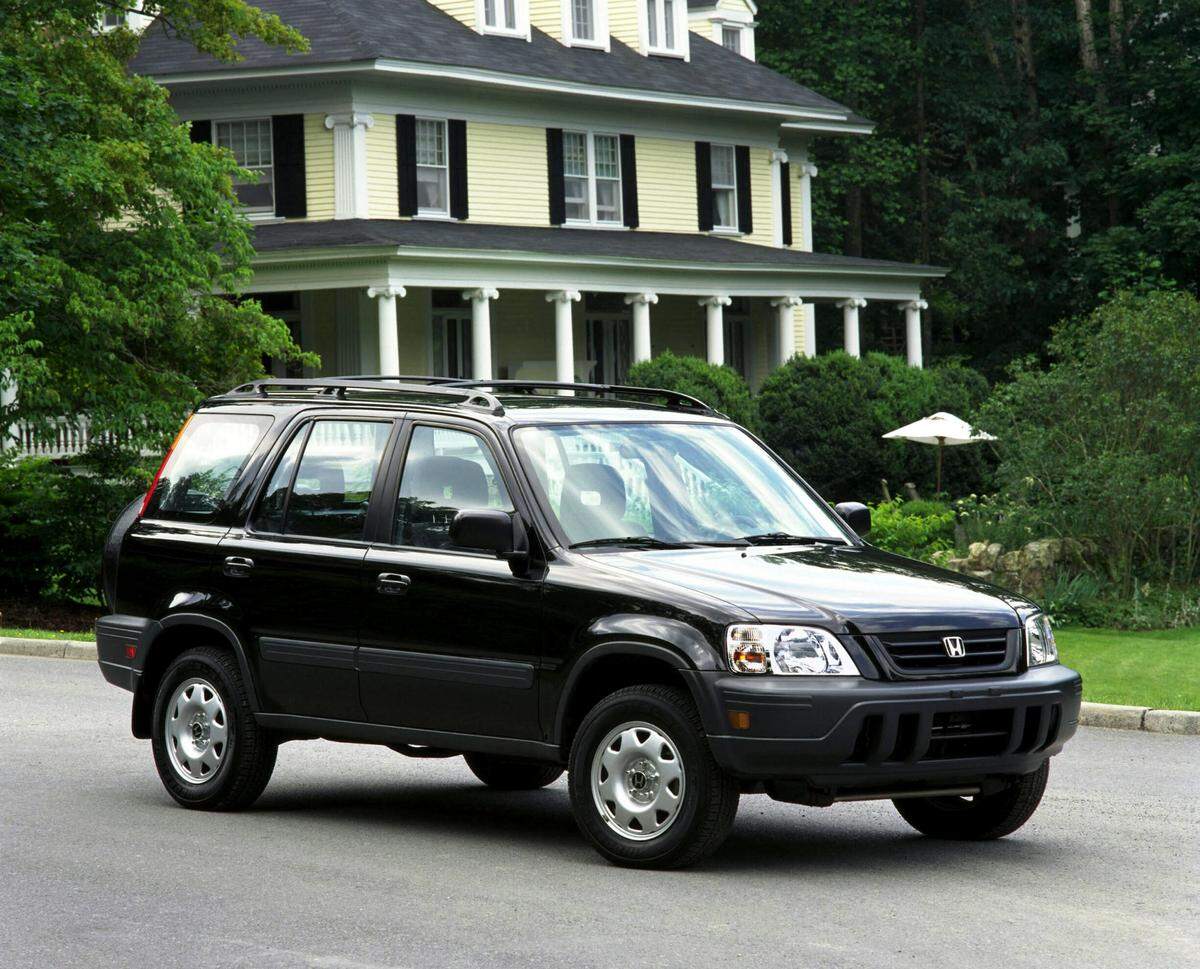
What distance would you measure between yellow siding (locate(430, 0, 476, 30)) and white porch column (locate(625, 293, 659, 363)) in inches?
250

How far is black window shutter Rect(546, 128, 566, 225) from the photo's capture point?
A: 40.3 m

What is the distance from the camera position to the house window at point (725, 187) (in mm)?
44312

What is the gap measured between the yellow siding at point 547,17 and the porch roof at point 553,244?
14.5ft

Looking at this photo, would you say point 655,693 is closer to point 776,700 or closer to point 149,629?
point 776,700

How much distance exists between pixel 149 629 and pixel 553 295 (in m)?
27.6

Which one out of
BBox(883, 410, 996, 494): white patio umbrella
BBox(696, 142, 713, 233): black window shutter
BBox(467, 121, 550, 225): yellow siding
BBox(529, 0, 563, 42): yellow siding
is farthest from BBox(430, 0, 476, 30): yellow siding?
BBox(883, 410, 996, 494): white patio umbrella

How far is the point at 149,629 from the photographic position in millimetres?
10180

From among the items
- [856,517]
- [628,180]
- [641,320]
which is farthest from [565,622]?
[628,180]

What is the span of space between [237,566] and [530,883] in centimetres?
258

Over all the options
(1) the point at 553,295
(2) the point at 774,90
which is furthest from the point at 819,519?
(2) the point at 774,90

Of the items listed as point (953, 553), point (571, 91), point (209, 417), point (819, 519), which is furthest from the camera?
point (571, 91)

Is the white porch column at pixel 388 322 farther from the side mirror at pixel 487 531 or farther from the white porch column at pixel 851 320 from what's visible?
the side mirror at pixel 487 531

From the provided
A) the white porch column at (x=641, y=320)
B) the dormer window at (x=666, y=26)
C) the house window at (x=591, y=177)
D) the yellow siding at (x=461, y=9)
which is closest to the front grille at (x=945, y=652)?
the white porch column at (x=641, y=320)

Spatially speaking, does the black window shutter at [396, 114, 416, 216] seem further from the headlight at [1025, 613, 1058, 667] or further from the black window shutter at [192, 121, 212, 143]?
the headlight at [1025, 613, 1058, 667]
